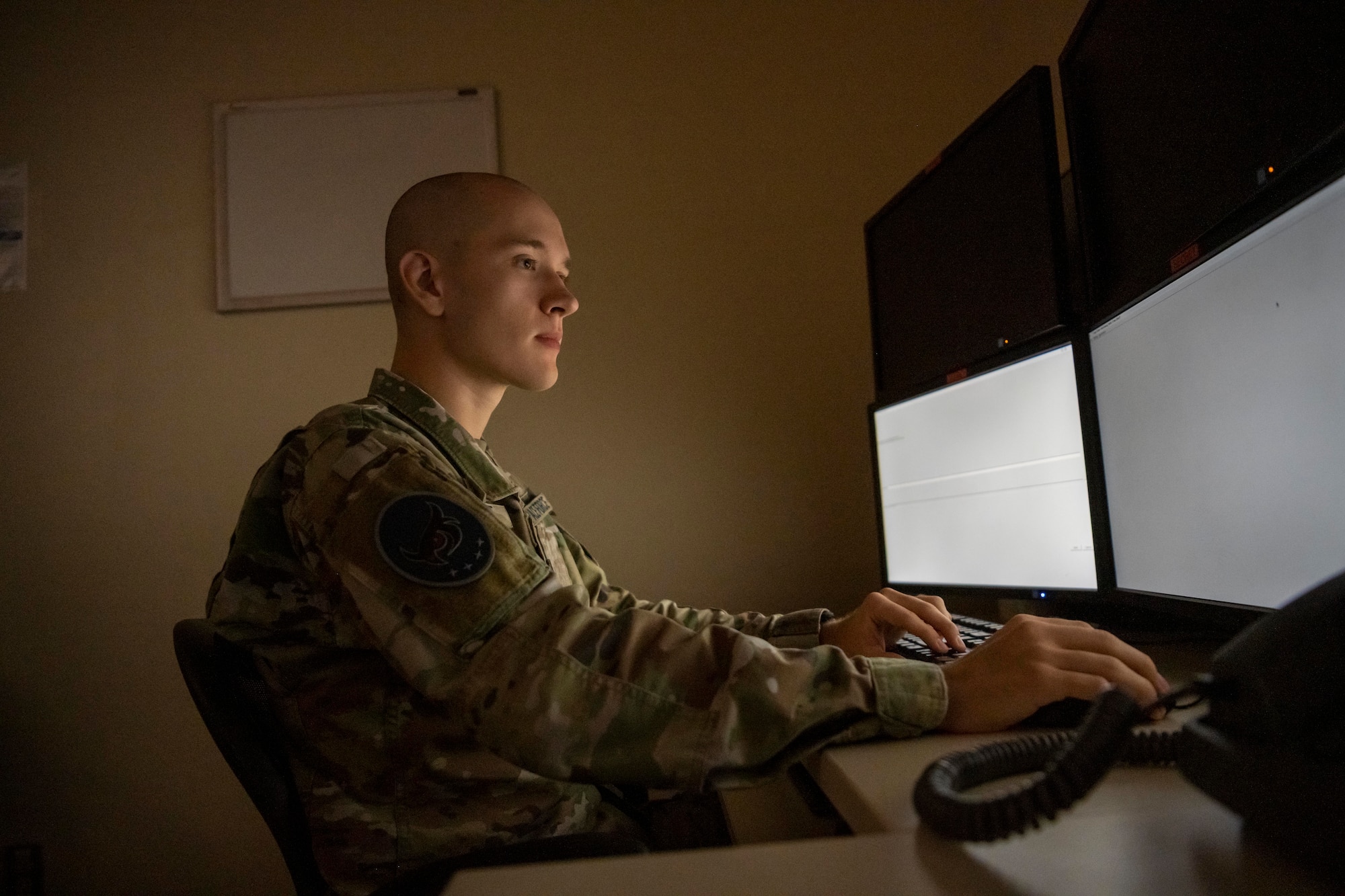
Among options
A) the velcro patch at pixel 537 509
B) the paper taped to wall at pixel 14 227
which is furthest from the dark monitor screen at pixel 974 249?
the paper taped to wall at pixel 14 227

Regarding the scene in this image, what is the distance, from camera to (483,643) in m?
0.62

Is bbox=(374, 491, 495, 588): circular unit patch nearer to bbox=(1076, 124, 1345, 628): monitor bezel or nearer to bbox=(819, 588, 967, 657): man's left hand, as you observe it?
bbox=(819, 588, 967, 657): man's left hand

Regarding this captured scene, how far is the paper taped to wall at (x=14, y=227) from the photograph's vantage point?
6.02 feet

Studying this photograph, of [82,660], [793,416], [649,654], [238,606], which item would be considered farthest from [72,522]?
[649,654]

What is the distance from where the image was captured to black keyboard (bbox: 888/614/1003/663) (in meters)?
0.81

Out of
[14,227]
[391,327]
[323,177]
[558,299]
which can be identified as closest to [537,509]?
[558,299]

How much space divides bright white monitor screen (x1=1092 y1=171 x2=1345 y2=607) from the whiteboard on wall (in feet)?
4.82

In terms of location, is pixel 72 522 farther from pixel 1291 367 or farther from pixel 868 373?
pixel 1291 367

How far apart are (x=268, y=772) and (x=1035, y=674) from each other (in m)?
0.66

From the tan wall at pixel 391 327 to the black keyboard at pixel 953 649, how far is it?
0.79 metres

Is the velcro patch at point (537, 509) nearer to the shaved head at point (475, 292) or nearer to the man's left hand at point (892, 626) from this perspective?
the shaved head at point (475, 292)

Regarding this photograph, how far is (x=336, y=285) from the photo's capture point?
1815 mm

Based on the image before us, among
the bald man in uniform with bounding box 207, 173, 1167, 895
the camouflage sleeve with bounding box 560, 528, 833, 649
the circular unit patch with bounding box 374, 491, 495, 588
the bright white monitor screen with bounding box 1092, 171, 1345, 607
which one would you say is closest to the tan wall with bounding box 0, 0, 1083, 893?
the camouflage sleeve with bounding box 560, 528, 833, 649

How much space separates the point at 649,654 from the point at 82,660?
1.73m
